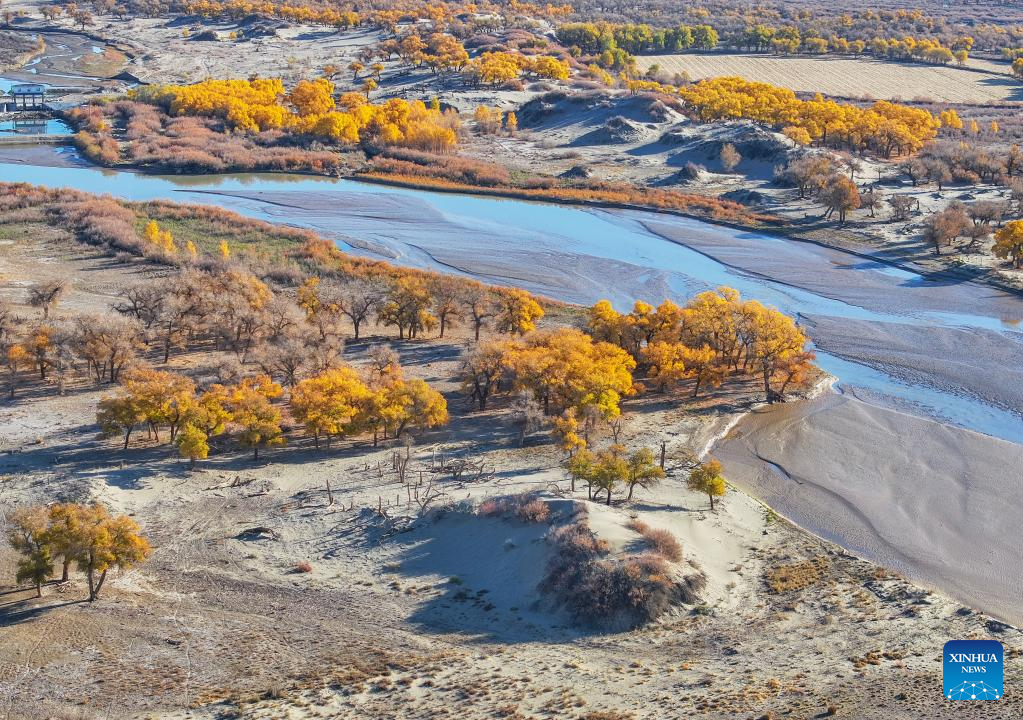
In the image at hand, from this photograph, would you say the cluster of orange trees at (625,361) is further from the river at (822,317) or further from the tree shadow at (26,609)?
the tree shadow at (26,609)

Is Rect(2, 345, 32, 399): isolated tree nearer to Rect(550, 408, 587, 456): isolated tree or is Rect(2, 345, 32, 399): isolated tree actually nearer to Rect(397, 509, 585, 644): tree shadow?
Rect(397, 509, 585, 644): tree shadow

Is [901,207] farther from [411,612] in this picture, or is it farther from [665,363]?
[411,612]

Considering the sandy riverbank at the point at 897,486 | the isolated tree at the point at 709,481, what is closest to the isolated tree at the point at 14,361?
the isolated tree at the point at 709,481

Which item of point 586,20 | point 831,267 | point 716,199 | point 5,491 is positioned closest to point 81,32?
point 586,20

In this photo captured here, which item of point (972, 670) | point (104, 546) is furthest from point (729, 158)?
point (104, 546)

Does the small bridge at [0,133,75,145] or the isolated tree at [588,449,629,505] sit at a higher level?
the small bridge at [0,133,75,145]

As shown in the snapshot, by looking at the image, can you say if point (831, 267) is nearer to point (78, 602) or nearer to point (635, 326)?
point (635, 326)

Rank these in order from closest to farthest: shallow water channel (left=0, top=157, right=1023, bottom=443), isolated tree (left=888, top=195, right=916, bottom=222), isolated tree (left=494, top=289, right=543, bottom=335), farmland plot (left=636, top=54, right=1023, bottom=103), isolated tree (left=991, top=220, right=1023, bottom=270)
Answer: shallow water channel (left=0, top=157, right=1023, bottom=443) → isolated tree (left=494, top=289, right=543, bottom=335) → isolated tree (left=991, top=220, right=1023, bottom=270) → isolated tree (left=888, top=195, right=916, bottom=222) → farmland plot (left=636, top=54, right=1023, bottom=103)

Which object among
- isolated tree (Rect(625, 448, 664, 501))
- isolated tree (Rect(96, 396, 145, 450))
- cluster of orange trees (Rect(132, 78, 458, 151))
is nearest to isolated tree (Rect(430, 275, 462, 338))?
isolated tree (Rect(96, 396, 145, 450))
